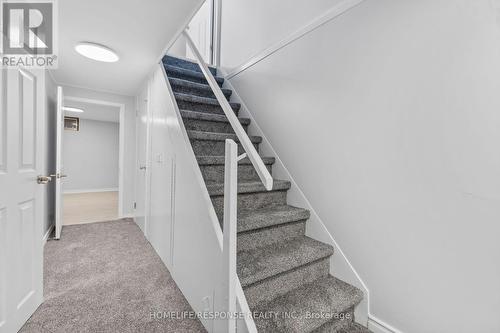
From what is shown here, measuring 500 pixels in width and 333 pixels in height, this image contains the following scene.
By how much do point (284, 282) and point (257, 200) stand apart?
657 millimetres

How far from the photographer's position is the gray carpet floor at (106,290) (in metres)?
1.41

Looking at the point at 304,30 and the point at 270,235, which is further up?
the point at 304,30

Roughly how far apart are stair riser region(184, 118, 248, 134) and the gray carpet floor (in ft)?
4.59

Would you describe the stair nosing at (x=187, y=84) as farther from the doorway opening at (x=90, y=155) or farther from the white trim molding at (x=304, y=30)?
the doorway opening at (x=90, y=155)

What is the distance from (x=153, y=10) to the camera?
156 centimetres

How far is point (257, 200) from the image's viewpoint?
1840 mm

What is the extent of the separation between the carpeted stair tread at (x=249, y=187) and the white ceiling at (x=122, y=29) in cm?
127

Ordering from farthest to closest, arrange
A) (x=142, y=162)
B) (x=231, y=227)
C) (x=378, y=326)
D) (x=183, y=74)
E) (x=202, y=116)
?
(x=142, y=162) → (x=183, y=74) → (x=202, y=116) → (x=378, y=326) → (x=231, y=227)

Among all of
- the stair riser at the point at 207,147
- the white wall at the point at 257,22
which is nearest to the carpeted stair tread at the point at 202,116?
the stair riser at the point at 207,147

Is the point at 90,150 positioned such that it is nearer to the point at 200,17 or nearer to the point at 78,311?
the point at 200,17

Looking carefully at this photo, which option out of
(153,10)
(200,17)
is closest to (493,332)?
(153,10)

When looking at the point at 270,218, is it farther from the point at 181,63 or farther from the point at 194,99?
the point at 181,63

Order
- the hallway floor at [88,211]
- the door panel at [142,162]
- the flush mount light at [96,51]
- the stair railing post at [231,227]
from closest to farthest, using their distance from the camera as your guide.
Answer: the stair railing post at [231,227] → the flush mount light at [96,51] → the door panel at [142,162] → the hallway floor at [88,211]

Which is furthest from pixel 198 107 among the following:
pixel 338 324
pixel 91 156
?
pixel 91 156
